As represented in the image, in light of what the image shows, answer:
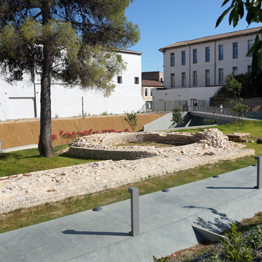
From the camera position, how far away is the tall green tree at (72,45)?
36.6 ft

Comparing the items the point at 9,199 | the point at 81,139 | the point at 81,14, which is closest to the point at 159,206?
the point at 9,199

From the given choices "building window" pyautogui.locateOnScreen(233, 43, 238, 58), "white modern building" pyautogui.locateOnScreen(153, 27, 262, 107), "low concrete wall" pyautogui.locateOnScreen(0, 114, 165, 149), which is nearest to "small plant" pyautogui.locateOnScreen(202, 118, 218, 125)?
"low concrete wall" pyautogui.locateOnScreen(0, 114, 165, 149)

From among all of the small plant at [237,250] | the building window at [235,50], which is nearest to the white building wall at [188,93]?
the building window at [235,50]

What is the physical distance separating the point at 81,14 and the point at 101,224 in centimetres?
1013

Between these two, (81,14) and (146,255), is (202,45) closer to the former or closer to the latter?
(81,14)

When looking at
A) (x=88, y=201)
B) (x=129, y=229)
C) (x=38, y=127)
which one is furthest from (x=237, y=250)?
(x=38, y=127)

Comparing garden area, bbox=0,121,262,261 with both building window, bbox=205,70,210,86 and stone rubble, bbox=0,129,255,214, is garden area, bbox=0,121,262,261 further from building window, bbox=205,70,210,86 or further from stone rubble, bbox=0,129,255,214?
building window, bbox=205,70,210,86

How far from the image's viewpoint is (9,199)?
675 cm

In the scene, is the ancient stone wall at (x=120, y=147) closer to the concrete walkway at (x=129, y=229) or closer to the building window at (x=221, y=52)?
the concrete walkway at (x=129, y=229)

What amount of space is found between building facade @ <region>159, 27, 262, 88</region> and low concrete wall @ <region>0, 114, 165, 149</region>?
17771 mm

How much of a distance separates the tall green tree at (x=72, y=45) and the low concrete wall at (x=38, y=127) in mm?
8676

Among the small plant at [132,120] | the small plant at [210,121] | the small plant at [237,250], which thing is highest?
the small plant at [132,120]

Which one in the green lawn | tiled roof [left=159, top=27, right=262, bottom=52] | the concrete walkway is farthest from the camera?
tiled roof [left=159, top=27, right=262, bottom=52]

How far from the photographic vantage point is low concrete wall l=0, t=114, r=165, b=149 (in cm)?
2070
